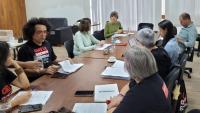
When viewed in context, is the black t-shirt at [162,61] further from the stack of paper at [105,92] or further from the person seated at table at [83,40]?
the person seated at table at [83,40]

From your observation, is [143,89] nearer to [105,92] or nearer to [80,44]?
[105,92]

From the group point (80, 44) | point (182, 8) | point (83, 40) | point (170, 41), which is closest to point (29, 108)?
point (170, 41)

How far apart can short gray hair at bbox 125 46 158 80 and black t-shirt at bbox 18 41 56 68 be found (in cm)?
167

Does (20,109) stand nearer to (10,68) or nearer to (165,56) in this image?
(10,68)

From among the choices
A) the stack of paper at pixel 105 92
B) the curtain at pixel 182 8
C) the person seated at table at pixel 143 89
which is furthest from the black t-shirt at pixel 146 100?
the curtain at pixel 182 8

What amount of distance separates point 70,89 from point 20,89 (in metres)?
0.44

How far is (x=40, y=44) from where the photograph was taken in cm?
316

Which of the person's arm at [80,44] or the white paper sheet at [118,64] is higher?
the person's arm at [80,44]

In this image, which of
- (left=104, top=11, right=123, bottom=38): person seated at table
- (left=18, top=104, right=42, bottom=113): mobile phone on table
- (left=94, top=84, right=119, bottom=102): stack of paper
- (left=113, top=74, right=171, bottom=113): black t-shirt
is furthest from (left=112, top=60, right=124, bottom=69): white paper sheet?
(left=104, top=11, right=123, bottom=38): person seated at table

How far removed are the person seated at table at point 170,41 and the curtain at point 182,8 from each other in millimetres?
3831

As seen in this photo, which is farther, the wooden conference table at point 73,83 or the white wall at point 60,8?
the white wall at point 60,8

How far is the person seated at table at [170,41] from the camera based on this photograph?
3251 millimetres

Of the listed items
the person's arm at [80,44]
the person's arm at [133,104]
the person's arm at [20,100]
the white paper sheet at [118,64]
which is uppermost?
the person's arm at [80,44]

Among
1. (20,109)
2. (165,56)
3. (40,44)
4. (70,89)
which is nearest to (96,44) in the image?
(40,44)
